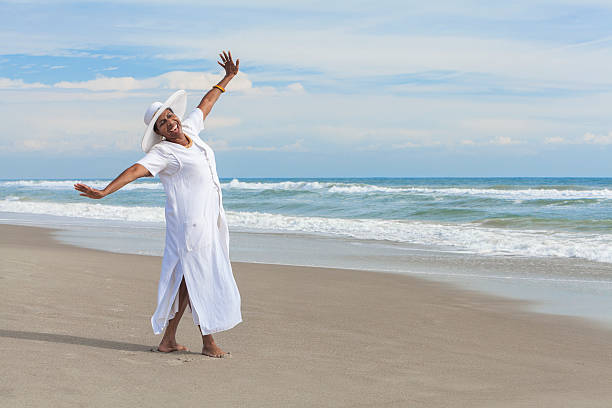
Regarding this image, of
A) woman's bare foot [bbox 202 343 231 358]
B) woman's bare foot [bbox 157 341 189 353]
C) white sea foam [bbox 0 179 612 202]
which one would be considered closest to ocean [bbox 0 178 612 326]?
woman's bare foot [bbox 202 343 231 358]

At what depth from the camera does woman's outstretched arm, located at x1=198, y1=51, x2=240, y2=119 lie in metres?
4.79

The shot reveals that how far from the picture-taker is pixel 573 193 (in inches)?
1467

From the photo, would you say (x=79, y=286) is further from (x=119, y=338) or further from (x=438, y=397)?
(x=438, y=397)

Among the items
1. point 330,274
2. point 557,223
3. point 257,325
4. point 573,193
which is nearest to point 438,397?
point 257,325

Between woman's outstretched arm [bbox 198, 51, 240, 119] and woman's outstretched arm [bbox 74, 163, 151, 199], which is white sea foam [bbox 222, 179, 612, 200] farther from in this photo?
woman's outstretched arm [bbox 74, 163, 151, 199]

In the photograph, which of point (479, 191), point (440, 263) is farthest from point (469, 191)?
point (440, 263)

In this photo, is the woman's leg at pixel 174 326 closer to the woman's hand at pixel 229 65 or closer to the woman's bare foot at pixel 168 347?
the woman's bare foot at pixel 168 347

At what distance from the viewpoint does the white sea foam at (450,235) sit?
11961 mm

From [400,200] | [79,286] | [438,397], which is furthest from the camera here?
[400,200]

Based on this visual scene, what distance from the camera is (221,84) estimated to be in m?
4.99

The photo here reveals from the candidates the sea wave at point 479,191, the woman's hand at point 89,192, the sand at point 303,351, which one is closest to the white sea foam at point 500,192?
the sea wave at point 479,191

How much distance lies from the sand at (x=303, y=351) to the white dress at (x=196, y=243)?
0.34 metres

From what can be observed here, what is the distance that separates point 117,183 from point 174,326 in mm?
1155

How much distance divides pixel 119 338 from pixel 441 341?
2527 millimetres
